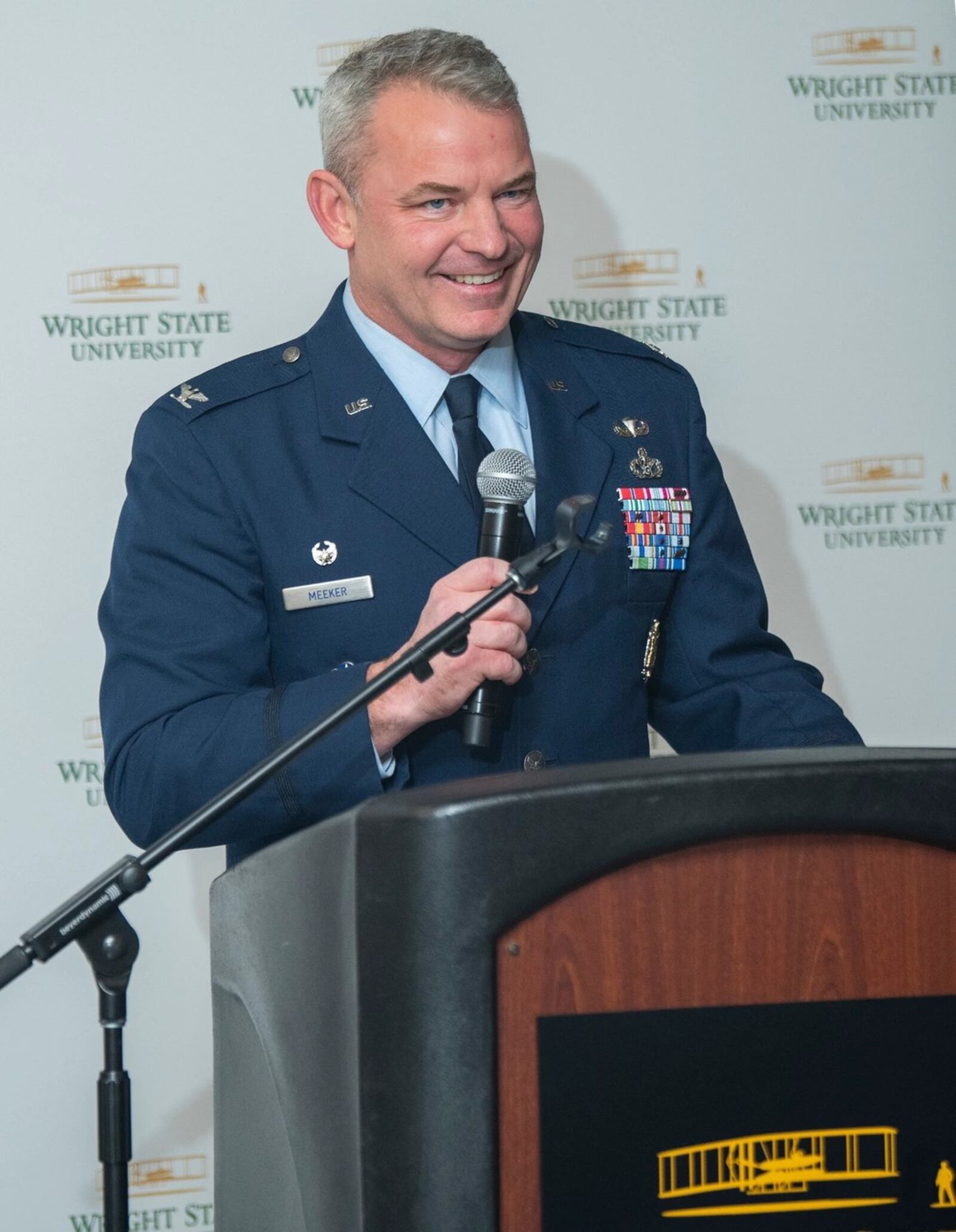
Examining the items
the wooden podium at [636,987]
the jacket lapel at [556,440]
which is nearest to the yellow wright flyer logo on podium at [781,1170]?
the wooden podium at [636,987]

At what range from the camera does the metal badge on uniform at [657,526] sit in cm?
165

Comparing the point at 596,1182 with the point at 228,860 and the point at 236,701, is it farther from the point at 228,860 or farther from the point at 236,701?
the point at 228,860

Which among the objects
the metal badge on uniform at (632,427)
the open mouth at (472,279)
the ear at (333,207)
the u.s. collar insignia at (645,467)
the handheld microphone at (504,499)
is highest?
the ear at (333,207)

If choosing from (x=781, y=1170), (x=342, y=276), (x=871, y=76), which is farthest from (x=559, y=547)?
(x=871, y=76)

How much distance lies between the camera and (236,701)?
4.65 feet

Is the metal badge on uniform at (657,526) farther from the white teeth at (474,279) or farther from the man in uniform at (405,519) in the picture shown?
the white teeth at (474,279)

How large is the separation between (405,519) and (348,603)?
10 cm

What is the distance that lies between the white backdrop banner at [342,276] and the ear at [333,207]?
0.43 meters

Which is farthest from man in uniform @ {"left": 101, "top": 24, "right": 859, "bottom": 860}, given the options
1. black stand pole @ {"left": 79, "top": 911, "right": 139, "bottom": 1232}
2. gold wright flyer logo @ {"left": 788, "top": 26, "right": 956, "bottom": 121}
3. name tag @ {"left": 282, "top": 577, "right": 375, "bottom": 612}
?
gold wright flyer logo @ {"left": 788, "top": 26, "right": 956, "bottom": 121}

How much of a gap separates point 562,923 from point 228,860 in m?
1.05

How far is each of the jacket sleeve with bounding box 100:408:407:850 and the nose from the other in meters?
0.35

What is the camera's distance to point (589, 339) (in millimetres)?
1830

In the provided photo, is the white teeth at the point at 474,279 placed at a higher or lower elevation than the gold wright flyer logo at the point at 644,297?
lower

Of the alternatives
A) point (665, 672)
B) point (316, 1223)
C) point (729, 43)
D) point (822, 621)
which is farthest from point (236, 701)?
point (729, 43)
